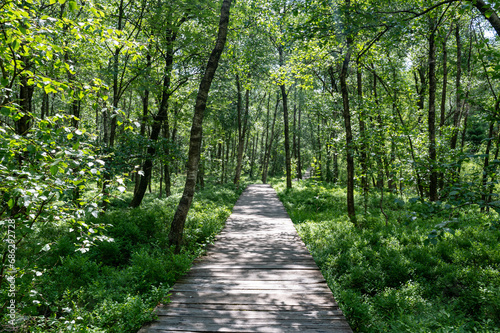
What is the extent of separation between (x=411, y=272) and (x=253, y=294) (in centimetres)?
380

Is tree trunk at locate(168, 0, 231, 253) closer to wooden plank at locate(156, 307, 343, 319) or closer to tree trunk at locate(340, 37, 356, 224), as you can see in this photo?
wooden plank at locate(156, 307, 343, 319)

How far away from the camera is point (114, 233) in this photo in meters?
8.09

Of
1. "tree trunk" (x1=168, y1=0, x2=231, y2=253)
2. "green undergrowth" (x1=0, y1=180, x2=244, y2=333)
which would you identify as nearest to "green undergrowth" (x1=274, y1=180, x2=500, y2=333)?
"green undergrowth" (x1=0, y1=180, x2=244, y2=333)

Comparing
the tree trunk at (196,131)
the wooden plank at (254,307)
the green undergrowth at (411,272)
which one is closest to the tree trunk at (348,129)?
the green undergrowth at (411,272)

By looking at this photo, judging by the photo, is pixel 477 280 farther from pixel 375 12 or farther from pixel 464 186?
pixel 375 12

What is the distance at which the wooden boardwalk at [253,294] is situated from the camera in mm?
3832

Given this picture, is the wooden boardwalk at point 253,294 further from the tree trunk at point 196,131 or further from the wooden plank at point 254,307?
the tree trunk at point 196,131

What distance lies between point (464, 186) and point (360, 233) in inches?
210

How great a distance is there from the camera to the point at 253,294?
4.71m

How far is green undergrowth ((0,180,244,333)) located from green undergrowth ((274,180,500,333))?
10.7 feet

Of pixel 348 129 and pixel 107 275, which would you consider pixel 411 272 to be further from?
pixel 107 275

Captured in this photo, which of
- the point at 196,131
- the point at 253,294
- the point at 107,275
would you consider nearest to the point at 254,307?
the point at 253,294

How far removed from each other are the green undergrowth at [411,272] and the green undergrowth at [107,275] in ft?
10.7

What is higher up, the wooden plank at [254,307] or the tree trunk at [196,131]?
the tree trunk at [196,131]
